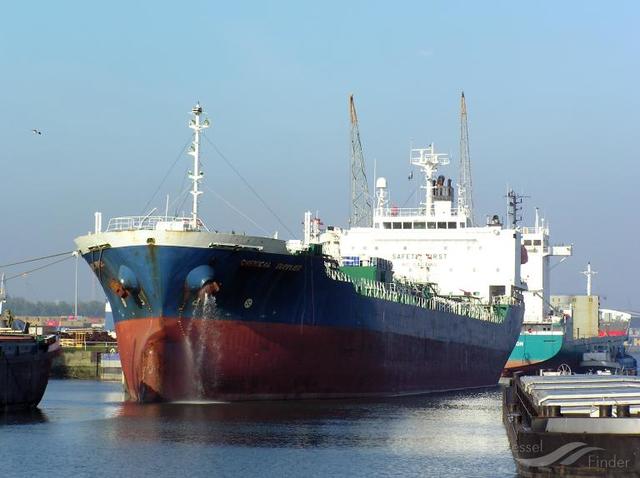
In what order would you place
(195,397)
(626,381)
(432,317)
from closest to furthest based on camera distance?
1. (626,381)
2. (195,397)
3. (432,317)

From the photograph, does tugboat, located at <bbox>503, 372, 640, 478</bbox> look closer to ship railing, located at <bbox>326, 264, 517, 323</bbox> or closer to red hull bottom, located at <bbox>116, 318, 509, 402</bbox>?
red hull bottom, located at <bbox>116, 318, 509, 402</bbox>

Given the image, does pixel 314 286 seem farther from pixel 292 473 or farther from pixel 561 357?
pixel 561 357

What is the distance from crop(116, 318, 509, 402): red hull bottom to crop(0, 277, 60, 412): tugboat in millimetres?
2627

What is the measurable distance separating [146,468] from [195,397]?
1165cm

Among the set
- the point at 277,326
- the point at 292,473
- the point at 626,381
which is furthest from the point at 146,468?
the point at 277,326

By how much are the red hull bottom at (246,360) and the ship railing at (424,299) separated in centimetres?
181

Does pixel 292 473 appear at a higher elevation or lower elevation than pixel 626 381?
lower

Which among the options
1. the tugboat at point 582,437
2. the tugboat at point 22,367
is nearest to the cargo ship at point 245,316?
the tugboat at point 22,367

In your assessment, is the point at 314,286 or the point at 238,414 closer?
the point at 238,414

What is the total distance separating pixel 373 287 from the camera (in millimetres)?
42562

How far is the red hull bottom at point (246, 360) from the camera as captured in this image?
34469 mm

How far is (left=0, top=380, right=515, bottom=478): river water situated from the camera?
2319cm

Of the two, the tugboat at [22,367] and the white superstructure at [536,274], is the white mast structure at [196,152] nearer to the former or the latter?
the tugboat at [22,367]

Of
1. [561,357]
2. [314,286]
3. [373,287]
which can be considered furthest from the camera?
[561,357]
